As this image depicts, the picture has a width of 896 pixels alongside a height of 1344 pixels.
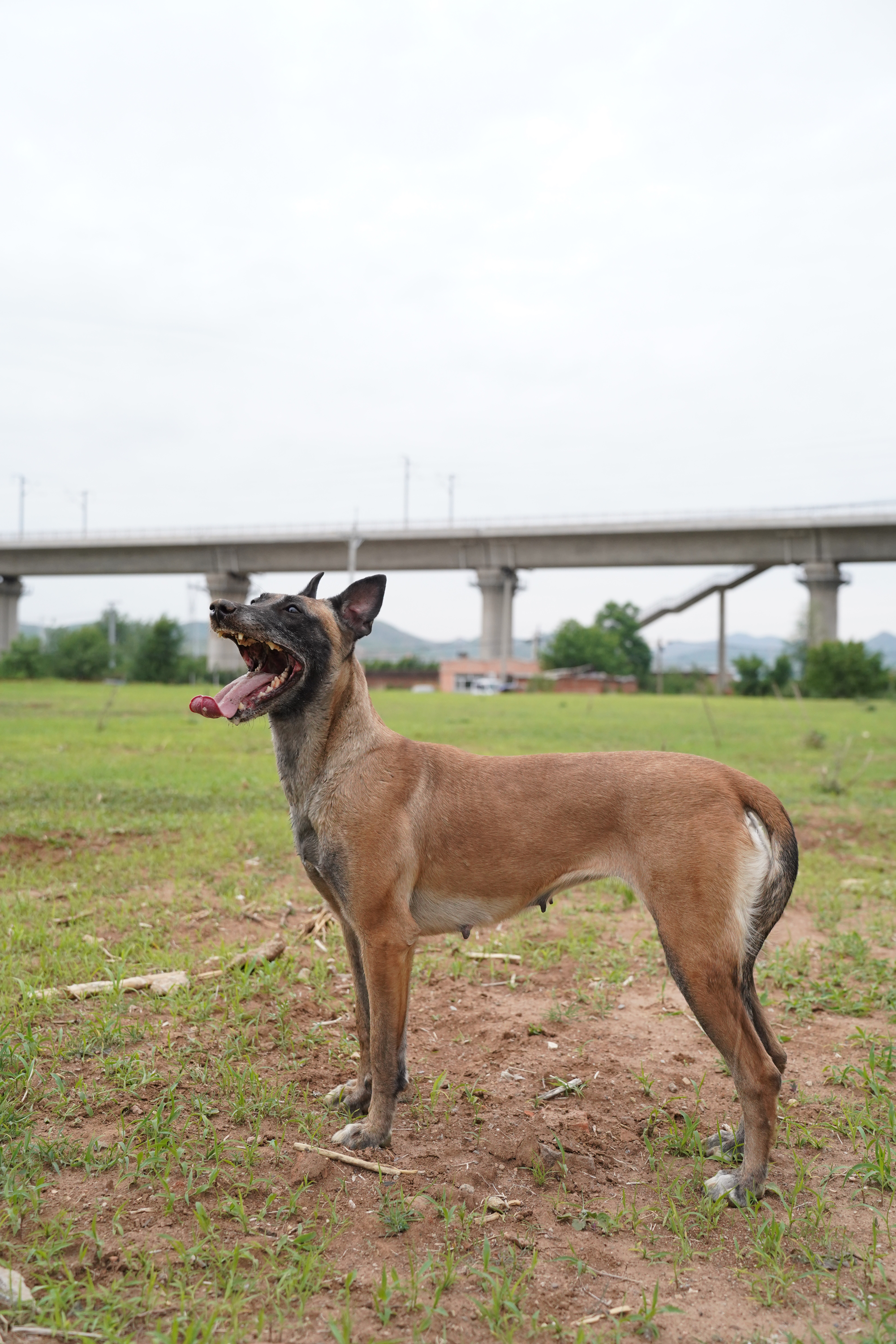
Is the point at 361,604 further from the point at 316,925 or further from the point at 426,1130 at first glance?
the point at 316,925

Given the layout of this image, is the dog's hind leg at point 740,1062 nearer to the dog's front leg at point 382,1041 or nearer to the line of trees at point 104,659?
the dog's front leg at point 382,1041

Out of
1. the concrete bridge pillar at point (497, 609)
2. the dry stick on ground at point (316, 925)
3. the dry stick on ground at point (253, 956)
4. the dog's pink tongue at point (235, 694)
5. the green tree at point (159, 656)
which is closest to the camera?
the dog's pink tongue at point (235, 694)

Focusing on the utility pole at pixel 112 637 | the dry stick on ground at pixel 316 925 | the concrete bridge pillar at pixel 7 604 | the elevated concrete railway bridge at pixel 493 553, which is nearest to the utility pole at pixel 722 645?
the elevated concrete railway bridge at pixel 493 553

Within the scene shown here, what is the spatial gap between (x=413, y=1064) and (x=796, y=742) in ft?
54.7

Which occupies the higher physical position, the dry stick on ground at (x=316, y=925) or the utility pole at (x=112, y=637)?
the utility pole at (x=112, y=637)

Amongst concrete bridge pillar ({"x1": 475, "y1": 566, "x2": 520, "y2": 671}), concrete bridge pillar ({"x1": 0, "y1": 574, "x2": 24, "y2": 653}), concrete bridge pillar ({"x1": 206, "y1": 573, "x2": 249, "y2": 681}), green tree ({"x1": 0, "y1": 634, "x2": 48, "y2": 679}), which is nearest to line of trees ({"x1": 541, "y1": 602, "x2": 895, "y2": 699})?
concrete bridge pillar ({"x1": 475, "y1": 566, "x2": 520, "y2": 671})

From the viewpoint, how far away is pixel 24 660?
57.5m

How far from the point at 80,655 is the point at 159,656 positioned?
722cm

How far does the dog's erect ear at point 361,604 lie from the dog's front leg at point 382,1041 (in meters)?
1.40

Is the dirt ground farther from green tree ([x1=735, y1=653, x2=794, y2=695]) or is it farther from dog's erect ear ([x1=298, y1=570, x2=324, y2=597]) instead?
green tree ([x1=735, y1=653, x2=794, y2=695])

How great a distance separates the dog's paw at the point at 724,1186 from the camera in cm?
335

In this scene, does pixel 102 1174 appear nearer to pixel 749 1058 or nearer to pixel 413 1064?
pixel 413 1064

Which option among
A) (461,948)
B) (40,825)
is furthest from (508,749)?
(461,948)

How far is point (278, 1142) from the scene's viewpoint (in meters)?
3.62
